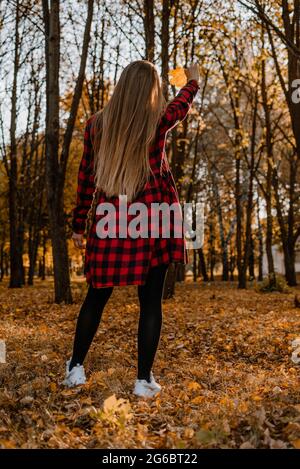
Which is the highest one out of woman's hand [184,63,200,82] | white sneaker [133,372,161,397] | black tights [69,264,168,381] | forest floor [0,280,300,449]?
woman's hand [184,63,200,82]

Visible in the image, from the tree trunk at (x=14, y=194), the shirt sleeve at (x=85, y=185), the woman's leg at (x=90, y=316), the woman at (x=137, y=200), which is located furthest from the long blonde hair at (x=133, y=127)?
the tree trunk at (x=14, y=194)

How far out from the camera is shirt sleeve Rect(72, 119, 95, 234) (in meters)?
3.52

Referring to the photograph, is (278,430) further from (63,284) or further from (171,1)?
(171,1)

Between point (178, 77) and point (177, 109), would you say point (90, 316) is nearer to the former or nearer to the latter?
point (177, 109)

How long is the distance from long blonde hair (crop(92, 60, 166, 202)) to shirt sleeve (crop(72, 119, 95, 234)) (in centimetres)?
29

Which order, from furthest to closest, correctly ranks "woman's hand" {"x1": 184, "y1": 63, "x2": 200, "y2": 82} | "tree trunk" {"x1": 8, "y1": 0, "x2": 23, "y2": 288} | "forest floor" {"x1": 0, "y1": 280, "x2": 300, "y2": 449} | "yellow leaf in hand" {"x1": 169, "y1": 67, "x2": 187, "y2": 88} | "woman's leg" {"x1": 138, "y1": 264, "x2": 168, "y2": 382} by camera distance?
"tree trunk" {"x1": 8, "y1": 0, "x2": 23, "y2": 288} < "yellow leaf in hand" {"x1": 169, "y1": 67, "x2": 187, "y2": 88} < "woman's hand" {"x1": 184, "y1": 63, "x2": 200, "y2": 82} < "woman's leg" {"x1": 138, "y1": 264, "x2": 168, "y2": 382} < "forest floor" {"x1": 0, "y1": 280, "x2": 300, "y2": 449}

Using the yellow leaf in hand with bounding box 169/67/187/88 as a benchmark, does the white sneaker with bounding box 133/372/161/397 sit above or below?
below

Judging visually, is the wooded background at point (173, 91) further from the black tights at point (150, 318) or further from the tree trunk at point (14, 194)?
the black tights at point (150, 318)

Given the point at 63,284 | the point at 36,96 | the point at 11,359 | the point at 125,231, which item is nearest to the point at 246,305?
the point at 63,284

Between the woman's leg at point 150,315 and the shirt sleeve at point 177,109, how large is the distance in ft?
3.05

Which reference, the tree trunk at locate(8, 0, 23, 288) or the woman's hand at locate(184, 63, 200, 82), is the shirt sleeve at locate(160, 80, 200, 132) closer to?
the woman's hand at locate(184, 63, 200, 82)

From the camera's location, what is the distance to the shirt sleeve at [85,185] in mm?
3520

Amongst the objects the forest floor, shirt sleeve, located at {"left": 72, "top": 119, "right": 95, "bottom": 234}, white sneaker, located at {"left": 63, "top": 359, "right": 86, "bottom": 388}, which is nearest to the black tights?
the forest floor

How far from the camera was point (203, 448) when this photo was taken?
2.45 metres
